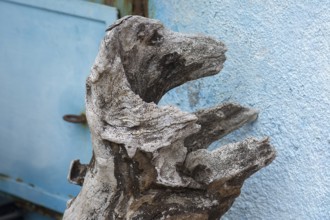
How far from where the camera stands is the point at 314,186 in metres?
1.33

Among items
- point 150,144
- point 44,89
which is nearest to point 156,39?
point 150,144

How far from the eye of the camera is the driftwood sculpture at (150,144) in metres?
1.08

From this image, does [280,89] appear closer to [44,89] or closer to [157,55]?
[157,55]

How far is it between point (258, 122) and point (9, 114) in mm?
1295

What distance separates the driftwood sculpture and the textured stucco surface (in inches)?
5.4

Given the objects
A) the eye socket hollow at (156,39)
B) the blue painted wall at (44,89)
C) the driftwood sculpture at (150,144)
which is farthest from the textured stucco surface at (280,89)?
the blue painted wall at (44,89)

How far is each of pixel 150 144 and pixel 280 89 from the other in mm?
432

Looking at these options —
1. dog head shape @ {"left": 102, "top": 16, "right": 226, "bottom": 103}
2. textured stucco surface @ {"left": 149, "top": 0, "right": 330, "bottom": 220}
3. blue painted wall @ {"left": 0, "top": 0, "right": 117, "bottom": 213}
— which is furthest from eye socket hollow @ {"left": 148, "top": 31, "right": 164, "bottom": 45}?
blue painted wall @ {"left": 0, "top": 0, "right": 117, "bottom": 213}

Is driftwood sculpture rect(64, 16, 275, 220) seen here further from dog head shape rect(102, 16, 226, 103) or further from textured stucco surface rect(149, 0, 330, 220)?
textured stucco surface rect(149, 0, 330, 220)

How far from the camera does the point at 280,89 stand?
1380mm

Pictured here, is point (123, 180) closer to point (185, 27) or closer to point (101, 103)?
point (101, 103)

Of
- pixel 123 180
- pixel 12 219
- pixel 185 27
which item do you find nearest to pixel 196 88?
pixel 185 27

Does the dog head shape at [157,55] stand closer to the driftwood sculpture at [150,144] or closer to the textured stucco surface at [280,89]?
the driftwood sculpture at [150,144]

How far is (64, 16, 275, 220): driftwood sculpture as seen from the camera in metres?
1.08
